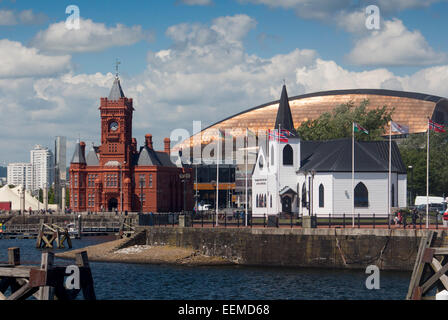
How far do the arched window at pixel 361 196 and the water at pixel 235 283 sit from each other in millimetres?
27257

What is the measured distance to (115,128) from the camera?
4902 inches

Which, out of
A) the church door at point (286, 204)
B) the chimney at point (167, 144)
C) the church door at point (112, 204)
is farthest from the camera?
the chimney at point (167, 144)

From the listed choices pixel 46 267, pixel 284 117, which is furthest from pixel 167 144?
pixel 46 267

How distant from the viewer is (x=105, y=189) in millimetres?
124000

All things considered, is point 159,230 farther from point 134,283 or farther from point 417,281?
point 417,281

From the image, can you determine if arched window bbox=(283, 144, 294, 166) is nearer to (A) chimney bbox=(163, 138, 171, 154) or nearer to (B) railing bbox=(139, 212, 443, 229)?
(B) railing bbox=(139, 212, 443, 229)

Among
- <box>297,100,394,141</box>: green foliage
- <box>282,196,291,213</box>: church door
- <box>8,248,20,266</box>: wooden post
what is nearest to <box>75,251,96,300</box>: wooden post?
<box>8,248,20,266</box>: wooden post

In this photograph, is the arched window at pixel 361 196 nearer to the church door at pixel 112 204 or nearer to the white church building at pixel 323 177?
the white church building at pixel 323 177

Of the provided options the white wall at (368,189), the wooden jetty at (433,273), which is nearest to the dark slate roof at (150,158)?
the white wall at (368,189)

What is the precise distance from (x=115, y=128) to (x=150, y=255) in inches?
2547

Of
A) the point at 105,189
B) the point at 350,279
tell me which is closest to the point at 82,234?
the point at 105,189

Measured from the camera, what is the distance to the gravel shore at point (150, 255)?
59.8 meters

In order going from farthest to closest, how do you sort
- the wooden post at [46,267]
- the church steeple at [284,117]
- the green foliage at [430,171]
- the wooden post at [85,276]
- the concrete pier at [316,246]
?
the green foliage at [430,171]
the church steeple at [284,117]
the concrete pier at [316,246]
the wooden post at [85,276]
the wooden post at [46,267]

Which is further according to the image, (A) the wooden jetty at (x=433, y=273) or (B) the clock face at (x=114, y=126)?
(B) the clock face at (x=114, y=126)
